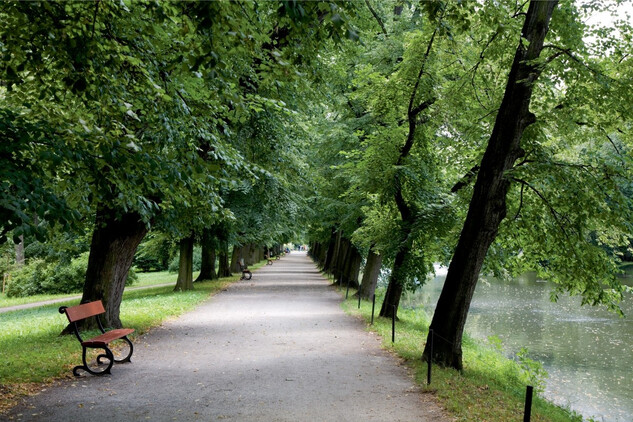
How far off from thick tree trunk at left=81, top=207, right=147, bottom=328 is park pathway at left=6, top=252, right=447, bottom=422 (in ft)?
3.83

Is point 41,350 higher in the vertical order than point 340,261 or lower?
lower

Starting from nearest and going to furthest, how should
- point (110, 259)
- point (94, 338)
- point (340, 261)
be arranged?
point (94, 338), point (110, 259), point (340, 261)

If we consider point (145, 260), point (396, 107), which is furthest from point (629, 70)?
point (145, 260)

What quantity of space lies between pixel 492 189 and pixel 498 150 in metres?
0.67

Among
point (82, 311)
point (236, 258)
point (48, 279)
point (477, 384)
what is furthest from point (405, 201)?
point (236, 258)

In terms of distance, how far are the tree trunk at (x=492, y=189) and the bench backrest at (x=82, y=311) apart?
5996mm

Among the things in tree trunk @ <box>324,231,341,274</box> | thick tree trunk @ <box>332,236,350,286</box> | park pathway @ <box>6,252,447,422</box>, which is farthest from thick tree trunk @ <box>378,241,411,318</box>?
tree trunk @ <box>324,231,341,274</box>

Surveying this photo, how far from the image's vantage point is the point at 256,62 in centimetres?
1085

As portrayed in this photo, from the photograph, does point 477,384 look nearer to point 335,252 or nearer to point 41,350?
point 41,350

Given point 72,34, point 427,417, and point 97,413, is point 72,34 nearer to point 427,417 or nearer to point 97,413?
point 97,413

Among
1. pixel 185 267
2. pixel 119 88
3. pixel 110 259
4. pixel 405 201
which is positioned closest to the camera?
pixel 119 88

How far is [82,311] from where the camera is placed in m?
9.50

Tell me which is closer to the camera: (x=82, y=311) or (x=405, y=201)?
(x=82, y=311)

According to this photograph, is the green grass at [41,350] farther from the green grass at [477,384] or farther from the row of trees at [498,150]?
the row of trees at [498,150]
